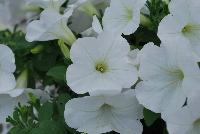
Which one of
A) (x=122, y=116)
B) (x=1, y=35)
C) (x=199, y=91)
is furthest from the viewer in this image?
(x=1, y=35)

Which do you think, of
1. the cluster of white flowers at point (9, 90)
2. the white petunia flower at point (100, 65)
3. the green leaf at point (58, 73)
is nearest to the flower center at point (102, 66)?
the white petunia flower at point (100, 65)

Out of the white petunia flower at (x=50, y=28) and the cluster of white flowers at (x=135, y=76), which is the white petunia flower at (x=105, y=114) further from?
the white petunia flower at (x=50, y=28)

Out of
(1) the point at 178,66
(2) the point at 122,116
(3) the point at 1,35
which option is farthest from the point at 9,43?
(1) the point at 178,66

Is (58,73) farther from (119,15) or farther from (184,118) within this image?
(184,118)

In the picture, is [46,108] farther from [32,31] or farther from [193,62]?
[193,62]

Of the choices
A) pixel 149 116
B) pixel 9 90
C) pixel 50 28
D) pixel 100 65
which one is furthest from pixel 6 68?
pixel 149 116

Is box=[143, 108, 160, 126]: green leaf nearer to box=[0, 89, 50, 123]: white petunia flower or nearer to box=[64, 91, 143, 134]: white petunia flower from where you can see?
box=[64, 91, 143, 134]: white petunia flower
